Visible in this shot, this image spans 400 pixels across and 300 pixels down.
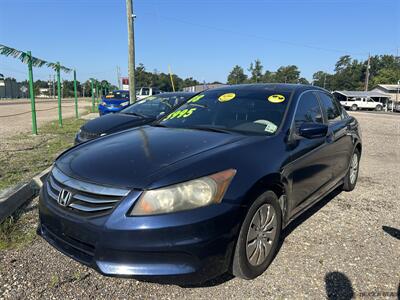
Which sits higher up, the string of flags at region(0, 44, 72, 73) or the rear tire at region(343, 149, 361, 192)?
the string of flags at region(0, 44, 72, 73)

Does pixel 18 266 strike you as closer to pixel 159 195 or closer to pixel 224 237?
pixel 159 195

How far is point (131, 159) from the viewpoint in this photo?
2.79m

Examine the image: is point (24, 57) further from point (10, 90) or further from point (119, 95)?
point (10, 90)

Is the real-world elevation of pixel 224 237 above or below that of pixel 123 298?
above

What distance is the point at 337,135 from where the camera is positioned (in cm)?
460

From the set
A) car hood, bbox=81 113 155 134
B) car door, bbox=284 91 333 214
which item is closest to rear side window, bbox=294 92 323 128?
car door, bbox=284 91 333 214

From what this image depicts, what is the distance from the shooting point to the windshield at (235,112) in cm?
361

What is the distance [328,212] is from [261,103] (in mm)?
1732

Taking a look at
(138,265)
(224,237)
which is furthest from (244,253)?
(138,265)

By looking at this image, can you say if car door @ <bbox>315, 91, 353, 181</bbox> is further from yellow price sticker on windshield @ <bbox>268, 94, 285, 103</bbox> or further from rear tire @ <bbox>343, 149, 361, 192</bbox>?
yellow price sticker on windshield @ <bbox>268, 94, 285, 103</bbox>

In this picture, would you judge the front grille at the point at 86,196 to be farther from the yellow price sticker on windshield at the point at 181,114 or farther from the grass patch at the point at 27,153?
the grass patch at the point at 27,153

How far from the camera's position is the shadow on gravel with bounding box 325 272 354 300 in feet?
9.23

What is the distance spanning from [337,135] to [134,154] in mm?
2806

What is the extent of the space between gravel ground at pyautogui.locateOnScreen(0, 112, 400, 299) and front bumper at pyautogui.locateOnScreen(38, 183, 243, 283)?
45 centimetres
